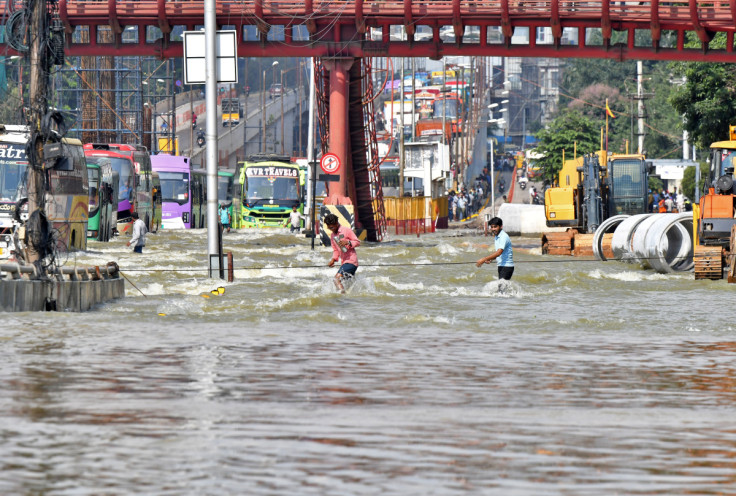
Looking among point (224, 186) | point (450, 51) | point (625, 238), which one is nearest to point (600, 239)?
point (625, 238)

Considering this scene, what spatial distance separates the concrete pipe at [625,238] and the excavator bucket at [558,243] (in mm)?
4459

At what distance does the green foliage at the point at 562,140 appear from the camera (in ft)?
306

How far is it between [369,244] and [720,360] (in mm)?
31893

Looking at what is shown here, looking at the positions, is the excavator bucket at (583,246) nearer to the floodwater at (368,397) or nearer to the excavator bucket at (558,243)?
the excavator bucket at (558,243)

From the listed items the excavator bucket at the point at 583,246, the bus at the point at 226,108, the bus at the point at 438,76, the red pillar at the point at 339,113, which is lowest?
the excavator bucket at the point at 583,246

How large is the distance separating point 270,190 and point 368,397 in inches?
1850

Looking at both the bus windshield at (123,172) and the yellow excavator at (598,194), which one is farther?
the bus windshield at (123,172)

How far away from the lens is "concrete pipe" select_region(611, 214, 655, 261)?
3312cm

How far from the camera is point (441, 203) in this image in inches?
2576

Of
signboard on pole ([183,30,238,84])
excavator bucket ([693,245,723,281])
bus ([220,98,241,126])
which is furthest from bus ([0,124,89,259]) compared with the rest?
bus ([220,98,241,126])

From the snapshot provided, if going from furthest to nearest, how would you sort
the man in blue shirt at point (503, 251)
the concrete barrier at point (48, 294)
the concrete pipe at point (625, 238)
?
the concrete pipe at point (625, 238) → the man in blue shirt at point (503, 251) → the concrete barrier at point (48, 294)

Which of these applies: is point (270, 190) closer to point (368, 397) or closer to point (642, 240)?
point (642, 240)

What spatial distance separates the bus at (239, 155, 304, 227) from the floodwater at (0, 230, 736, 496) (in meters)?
35.1

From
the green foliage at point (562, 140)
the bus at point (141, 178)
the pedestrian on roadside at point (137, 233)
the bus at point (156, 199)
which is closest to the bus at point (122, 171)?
the bus at point (141, 178)
